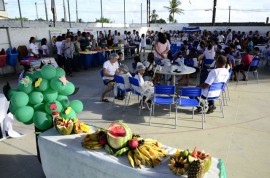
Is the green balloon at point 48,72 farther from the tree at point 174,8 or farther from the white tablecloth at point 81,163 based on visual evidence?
the tree at point 174,8

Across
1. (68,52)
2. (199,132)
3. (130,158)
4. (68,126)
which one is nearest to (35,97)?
(68,126)

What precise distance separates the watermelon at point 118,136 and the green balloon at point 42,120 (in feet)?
3.49

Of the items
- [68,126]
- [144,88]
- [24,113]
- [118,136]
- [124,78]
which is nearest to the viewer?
[118,136]

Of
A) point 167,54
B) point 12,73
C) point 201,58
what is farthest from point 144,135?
point 12,73

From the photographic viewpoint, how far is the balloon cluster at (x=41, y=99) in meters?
3.25

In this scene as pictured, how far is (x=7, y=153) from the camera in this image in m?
4.24

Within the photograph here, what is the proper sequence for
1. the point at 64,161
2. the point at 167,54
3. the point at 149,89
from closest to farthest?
the point at 64,161 → the point at 149,89 → the point at 167,54

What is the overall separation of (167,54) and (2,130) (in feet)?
19.5

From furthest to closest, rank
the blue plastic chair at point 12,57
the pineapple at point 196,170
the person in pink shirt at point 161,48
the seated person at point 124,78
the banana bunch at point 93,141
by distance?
the blue plastic chair at point 12,57, the person in pink shirt at point 161,48, the seated person at point 124,78, the banana bunch at point 93,141, the pineapple at point 196,170

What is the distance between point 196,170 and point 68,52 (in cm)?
903

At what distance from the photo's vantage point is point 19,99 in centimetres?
320

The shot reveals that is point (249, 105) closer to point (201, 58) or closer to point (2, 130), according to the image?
point (201, 58)

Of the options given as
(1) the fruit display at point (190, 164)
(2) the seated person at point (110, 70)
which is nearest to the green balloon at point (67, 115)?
(1) the fruit display at point (190, 164)

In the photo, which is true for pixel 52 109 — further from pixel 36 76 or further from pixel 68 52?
pixel 68 52
